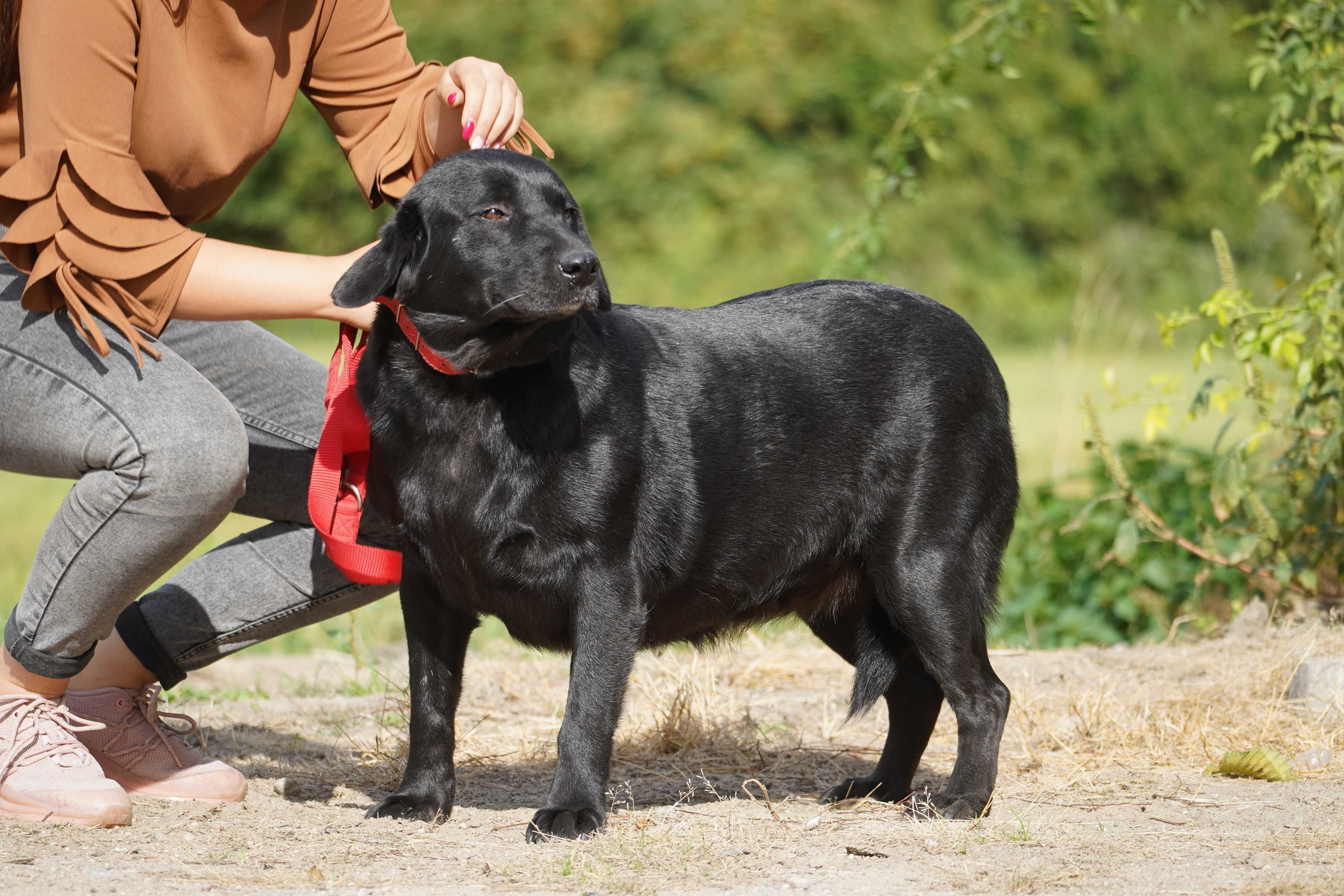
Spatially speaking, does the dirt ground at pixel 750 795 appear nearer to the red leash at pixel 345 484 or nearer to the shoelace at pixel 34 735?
the shoelace at pixel 34 735

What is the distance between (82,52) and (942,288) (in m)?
11.6

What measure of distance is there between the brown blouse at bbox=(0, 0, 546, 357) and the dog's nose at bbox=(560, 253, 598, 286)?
68 cm

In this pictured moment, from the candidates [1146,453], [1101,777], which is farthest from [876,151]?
[1101,777]

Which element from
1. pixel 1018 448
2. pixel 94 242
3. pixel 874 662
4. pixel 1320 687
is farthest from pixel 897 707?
pixel 1018 448

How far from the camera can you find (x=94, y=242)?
2.64 meters

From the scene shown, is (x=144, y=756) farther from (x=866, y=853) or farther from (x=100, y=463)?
(x=866, y=853)

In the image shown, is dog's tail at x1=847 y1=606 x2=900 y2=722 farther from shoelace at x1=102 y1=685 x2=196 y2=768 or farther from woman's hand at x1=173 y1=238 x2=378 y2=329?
shoelace at x1=102 y1=685 x2=196 y2=768

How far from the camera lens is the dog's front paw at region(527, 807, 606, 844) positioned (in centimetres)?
262

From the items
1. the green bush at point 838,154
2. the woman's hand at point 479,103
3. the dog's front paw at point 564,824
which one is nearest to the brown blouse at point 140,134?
the woman's hand at point 479,103

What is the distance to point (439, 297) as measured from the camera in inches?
106

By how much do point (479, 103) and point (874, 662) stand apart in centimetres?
151

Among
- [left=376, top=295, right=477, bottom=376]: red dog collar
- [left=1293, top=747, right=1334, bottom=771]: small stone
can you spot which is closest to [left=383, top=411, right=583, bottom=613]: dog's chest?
[left=376, top=295, right=477, bottom=376]: red dog collar

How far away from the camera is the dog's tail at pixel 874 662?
126 inches

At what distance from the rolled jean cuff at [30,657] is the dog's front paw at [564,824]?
967 mm
